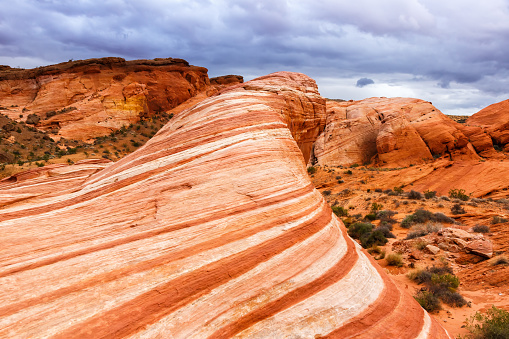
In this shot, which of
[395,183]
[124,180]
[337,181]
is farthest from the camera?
[337,181]

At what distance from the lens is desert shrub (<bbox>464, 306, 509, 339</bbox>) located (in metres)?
5.76

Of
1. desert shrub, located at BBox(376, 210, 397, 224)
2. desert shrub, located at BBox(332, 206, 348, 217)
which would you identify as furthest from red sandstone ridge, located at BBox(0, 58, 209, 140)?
desert shrub, located at BBox(376, 210, 397, 224)

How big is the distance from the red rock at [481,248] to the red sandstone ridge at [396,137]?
73.9ft

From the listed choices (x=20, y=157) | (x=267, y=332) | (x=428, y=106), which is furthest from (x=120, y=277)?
(x=428, y=106)

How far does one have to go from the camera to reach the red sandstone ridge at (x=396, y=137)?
31.4m

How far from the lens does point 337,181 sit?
83.5 ft

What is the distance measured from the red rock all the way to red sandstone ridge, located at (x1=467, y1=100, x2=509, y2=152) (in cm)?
3073

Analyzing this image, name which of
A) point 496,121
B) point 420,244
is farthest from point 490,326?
point 496,121

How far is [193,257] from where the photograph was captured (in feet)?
12.4

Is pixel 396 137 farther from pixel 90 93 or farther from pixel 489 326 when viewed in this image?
pixel 90 93

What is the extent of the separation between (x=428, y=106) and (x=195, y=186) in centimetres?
3938

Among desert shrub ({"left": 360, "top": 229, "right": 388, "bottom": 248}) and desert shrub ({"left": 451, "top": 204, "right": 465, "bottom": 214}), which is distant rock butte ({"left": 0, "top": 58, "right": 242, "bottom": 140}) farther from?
desert shrub ({"left": 451, "top": 204, "right": 465, "bottom": 214})

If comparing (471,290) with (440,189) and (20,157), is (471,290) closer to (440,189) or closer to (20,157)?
(440,189)

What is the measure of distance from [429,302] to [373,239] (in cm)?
466
